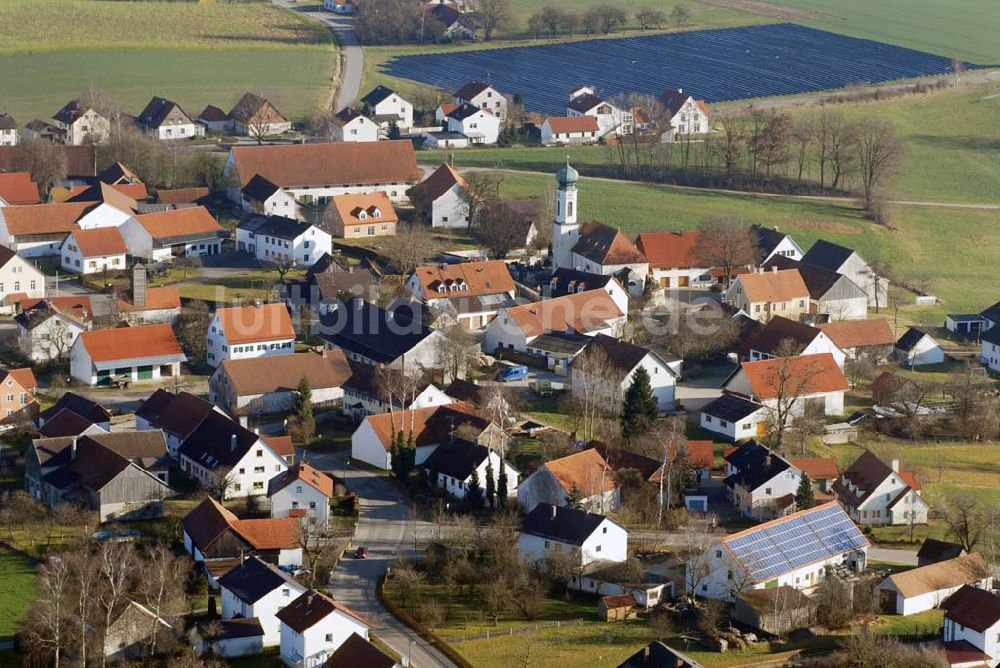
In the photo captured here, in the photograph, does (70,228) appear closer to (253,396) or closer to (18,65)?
(253,396)

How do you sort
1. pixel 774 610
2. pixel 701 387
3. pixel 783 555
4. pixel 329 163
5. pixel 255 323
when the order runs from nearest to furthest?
pixel 774 610, pixel 783 555, pixel 701 387, pixel 255 323, pixel 329 163

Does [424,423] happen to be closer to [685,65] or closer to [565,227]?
[565,227]

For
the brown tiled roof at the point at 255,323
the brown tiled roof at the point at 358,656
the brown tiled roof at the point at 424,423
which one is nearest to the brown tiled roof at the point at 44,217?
the brown tiled roof at the point at 255,323

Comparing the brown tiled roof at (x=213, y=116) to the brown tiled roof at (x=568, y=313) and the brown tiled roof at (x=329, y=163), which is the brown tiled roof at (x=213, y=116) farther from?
the brown tiled roof at (x=568, y=313)

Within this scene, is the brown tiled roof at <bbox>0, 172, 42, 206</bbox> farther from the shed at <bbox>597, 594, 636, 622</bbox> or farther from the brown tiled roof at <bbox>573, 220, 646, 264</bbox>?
the shed at <bbox>597, 594, 636, 622</bbox>

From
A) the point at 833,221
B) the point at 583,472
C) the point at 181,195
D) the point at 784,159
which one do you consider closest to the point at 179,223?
the point at 181,195
